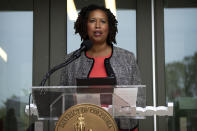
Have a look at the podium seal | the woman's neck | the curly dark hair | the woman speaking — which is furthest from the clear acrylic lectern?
the curly dark hair

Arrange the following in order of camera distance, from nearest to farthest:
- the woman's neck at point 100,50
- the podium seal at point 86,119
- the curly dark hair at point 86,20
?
the podium seal at point 86,119 → the woman's neck at point 100,50 → the curly dark hair at point 86,20

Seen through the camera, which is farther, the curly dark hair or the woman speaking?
the curly dark hair

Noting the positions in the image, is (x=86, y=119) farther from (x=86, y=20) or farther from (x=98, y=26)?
(x=86, y=20)

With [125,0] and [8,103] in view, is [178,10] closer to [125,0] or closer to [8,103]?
[125,0]

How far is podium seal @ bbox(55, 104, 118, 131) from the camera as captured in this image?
2.00 m

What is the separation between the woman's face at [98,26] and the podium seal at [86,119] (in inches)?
47.7

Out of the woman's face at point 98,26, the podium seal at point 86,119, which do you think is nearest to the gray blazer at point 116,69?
the woman's face at point 98,26

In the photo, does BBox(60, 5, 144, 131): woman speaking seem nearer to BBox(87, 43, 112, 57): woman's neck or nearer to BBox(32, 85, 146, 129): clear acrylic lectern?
BBox(87, 43, 112, 57): woman's neck

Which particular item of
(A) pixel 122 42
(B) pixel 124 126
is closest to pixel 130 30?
(A) pixel 122 42

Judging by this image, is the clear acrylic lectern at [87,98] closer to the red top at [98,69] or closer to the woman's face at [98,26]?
the red top at [98,69]

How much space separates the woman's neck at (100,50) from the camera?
3.13 metres

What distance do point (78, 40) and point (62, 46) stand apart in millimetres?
226

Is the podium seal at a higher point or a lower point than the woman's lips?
lower

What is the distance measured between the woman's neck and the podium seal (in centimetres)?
114
